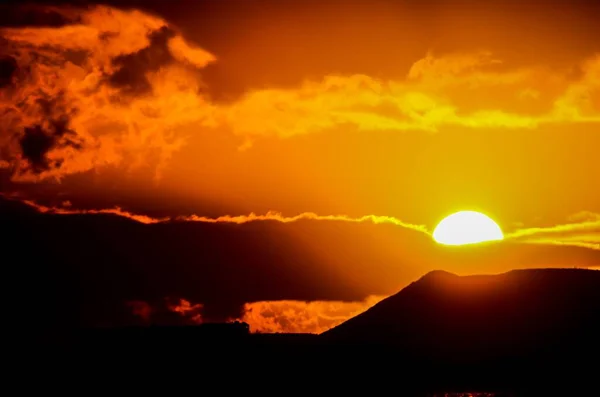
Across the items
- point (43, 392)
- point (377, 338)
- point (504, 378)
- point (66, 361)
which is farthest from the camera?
point (377, 338)

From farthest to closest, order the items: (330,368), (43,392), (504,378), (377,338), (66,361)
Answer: (377,338)
(330,368)
(504,378)
(66,361)
(43,392)

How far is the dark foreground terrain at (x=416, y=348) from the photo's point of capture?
109 metres

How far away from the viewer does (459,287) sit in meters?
147

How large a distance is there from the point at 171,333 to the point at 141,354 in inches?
371

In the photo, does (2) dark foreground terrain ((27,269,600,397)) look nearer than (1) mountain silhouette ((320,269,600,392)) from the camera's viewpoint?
Yes

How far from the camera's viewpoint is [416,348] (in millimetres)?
130750

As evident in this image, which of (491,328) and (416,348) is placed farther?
(491,328)

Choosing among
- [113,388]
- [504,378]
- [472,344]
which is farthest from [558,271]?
[113,388]

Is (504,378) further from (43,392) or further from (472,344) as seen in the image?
(43,392)

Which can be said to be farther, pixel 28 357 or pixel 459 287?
pixel 459 287

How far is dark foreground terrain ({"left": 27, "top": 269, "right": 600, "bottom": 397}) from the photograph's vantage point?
356 feet

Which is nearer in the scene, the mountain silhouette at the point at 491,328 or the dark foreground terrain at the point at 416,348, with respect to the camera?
the dark foreground terrain at the point at 416,348

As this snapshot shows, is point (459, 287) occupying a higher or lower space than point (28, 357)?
higher

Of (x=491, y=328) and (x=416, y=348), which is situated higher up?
(x=491, y=328)
